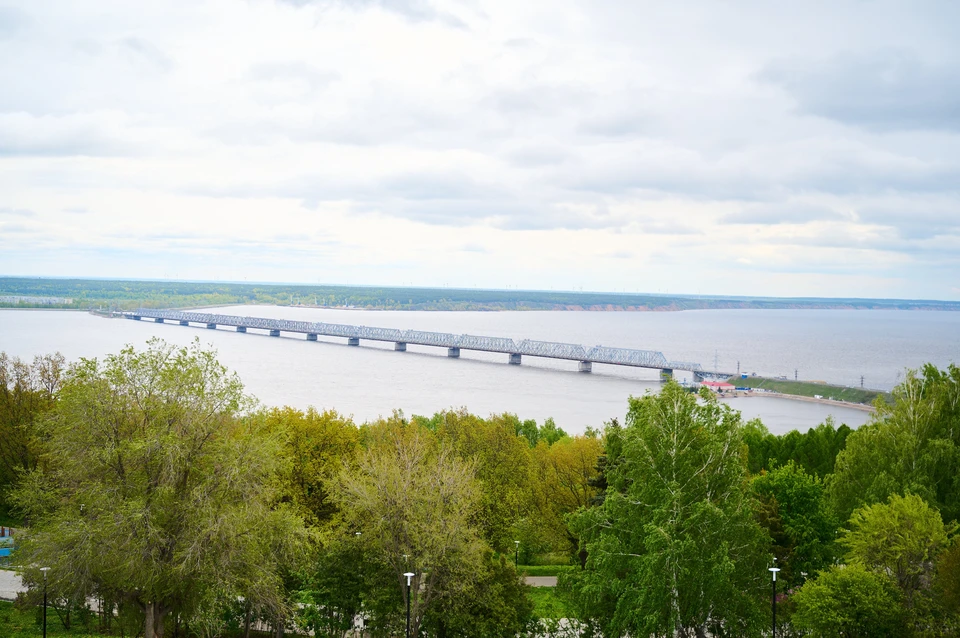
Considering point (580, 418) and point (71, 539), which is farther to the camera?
point (580, 418)

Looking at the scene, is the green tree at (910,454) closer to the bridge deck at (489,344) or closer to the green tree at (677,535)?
the green tree at (677,535)

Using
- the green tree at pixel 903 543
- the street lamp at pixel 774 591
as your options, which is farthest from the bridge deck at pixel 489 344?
the green tree at pixel 903 543

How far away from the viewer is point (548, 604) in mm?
26844

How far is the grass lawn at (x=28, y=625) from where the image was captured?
73.1 ft

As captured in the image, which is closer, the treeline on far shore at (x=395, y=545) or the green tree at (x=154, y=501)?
the treeline on far shore at (x=395, y=545)

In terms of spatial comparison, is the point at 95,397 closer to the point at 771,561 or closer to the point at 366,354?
the point at 771,561

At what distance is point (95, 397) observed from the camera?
21.2 m

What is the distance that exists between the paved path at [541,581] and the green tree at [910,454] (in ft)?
34.7

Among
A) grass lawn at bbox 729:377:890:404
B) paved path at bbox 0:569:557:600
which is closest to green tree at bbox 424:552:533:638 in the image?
paved path at bbox 0:569:557:600

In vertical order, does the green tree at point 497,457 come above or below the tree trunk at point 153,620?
above

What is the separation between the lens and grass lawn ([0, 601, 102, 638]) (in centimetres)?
2228

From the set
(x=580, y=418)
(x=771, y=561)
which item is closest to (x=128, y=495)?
(x=771, y=561)

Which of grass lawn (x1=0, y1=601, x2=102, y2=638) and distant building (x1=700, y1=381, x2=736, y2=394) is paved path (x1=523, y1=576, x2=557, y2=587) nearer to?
grass lawn (x1=0, y1=601, x2=102, y2=638)

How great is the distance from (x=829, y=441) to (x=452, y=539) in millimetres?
26507
